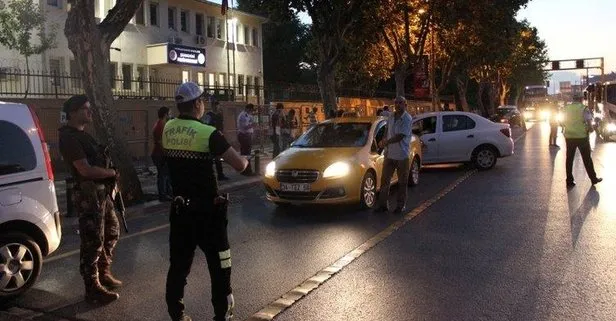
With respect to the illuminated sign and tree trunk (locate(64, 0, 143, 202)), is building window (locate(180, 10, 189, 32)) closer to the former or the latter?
the illuminated sign

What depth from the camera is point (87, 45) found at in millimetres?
10398

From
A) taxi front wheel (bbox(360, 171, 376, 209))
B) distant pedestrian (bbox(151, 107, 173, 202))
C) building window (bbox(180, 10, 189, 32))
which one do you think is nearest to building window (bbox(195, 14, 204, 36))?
building window (bbox(180, 10, 189, 32))

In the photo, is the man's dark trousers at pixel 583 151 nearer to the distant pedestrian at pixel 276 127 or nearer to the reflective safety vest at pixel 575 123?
the reflective safety vest at pixel 575 123

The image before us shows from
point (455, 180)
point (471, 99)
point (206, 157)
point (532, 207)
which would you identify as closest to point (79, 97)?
point (206, 157)

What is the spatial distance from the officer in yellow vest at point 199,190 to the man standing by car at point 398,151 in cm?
544

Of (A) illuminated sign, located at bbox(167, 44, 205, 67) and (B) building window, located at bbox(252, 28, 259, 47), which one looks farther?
(B) building window, located at bbox(252, 28, 259, 47)

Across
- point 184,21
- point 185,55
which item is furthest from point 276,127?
point 184,21

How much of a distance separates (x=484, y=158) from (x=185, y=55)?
19.7 metres

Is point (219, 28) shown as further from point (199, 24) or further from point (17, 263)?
point (17, 263)

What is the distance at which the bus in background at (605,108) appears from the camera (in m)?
25.2

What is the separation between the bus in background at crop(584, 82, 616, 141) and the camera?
25234 mm

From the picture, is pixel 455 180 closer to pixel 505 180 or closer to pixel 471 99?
pixel 505 180

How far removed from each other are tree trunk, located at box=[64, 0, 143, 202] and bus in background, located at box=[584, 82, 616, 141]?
1982cm

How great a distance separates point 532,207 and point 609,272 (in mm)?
3794
